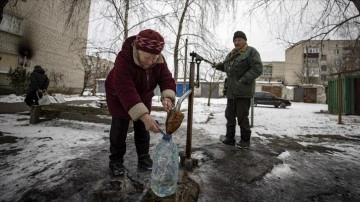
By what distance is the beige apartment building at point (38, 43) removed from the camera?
13094 mm

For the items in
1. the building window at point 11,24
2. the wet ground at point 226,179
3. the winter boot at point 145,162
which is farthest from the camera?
the building window at point 11,24

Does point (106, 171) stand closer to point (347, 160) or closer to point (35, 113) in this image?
point (347, 160)

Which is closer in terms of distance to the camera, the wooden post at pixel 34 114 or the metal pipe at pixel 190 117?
the metal pipe at pixel 190 117

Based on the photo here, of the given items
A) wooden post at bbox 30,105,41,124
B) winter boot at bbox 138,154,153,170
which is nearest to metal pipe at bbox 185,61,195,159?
winter boot at bbox 138,154,153,170

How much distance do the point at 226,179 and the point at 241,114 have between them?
4.82ft

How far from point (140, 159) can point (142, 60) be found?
3.33 ft

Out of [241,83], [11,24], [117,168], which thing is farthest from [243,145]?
[11,24]

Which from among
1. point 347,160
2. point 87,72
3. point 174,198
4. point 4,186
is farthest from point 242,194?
point 87,72

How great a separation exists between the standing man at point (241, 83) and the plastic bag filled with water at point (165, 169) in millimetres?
1977

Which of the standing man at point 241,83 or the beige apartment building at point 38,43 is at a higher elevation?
the beige apartment building at point 38,43

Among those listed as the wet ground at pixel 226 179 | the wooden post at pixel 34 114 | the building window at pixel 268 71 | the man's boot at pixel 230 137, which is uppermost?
the building window at pixel 268 71

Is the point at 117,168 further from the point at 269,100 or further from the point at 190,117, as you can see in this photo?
the point at 269,100

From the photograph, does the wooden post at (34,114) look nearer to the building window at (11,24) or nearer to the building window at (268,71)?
the building window at (11,24)

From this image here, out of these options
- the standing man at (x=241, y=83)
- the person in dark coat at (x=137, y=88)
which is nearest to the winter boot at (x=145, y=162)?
the person in dark coat at (x=137, y=88)
